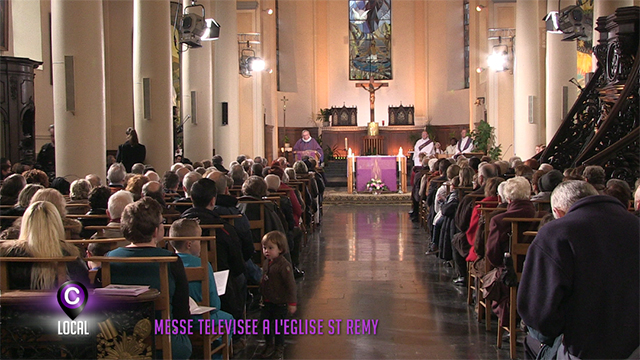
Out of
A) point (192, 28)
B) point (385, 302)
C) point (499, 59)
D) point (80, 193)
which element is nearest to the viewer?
point (80, 193)

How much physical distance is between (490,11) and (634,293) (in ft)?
58.6

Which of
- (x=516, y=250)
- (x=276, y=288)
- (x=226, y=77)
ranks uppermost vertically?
(x=226, y=77)

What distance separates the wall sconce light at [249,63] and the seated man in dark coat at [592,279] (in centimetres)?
1618

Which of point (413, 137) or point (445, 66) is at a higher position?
point (445, 66)

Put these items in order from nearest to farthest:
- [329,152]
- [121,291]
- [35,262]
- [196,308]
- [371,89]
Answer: [121,291] < [35,262] < [196,308] < [329,152] < [371,89]

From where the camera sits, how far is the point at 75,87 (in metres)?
8.91

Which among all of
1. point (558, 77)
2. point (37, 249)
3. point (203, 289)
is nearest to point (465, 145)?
point (558, 77)

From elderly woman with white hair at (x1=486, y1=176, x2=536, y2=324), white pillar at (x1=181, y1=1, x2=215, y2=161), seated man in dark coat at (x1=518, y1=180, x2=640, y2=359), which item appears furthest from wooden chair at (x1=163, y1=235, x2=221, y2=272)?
white pillar at (x1=181, y1=1, x2=215, y2=161)

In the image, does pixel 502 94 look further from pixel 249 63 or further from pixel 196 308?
pixel 196 308

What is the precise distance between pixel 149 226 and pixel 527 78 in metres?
12.6

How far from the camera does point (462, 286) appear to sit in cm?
795

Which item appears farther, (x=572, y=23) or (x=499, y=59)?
(x=499, y=59)

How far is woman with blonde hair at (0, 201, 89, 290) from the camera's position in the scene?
3.34 metres

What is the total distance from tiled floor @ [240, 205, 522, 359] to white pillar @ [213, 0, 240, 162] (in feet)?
16.3
